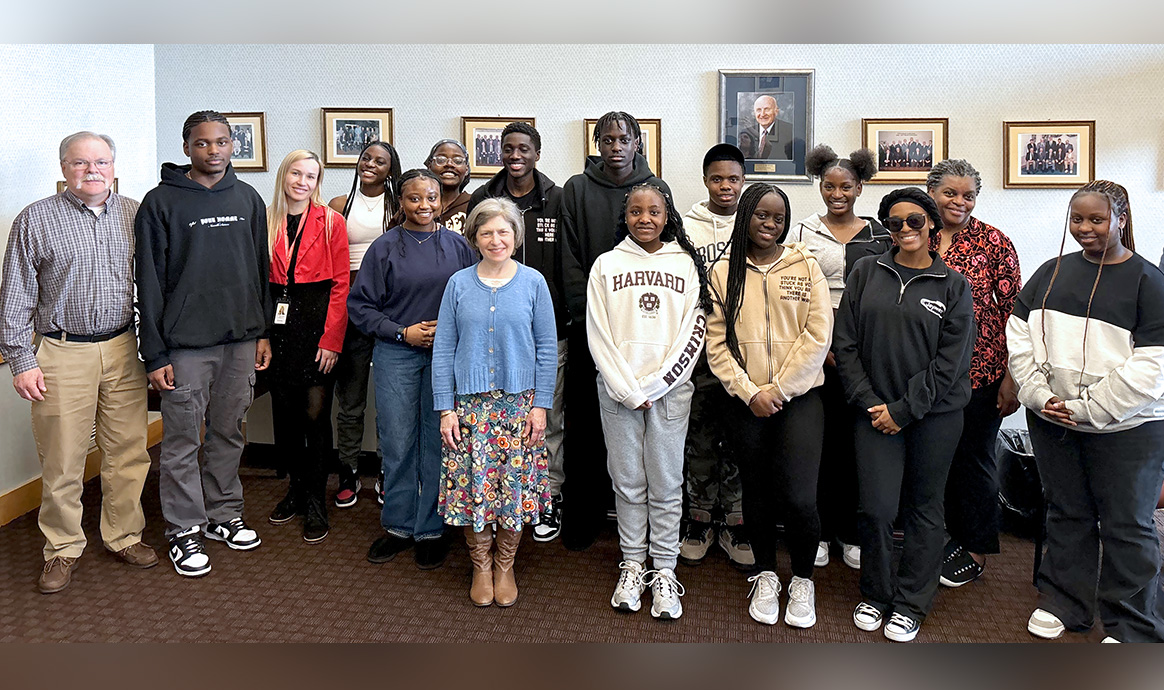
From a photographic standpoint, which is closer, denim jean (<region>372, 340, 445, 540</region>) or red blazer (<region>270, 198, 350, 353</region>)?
denim jean (<region>372, 340, 445, 540</region>)

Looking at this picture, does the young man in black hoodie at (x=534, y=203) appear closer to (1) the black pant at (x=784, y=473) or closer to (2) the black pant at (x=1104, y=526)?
(1) the black pant at (x=784, y=473)

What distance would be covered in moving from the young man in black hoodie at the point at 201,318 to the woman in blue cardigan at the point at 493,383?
0.87 metres

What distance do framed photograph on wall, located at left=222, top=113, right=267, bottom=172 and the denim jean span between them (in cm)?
187

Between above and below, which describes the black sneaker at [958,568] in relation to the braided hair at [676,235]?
below

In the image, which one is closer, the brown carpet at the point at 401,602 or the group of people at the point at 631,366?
the group of people at the point at 631,366

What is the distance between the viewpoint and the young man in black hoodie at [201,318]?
2752mm

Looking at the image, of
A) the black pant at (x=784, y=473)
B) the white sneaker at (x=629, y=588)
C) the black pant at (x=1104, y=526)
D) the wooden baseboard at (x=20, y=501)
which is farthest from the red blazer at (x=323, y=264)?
the black pant at (x=1104, y=526)

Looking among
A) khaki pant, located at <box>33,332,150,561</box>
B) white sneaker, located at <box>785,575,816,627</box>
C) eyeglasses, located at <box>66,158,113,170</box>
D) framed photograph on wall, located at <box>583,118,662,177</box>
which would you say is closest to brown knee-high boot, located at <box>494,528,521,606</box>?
white sneaker, located at <box>785,575,816,627</box>

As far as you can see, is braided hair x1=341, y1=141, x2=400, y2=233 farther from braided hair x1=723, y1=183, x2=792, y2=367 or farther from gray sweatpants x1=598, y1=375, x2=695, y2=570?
braided hair x1=723, y1=183, x2=792, y2=367

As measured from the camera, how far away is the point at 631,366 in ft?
8.29

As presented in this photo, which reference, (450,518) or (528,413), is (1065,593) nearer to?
(528,413)

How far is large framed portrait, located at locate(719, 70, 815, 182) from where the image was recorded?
3885 millimetres

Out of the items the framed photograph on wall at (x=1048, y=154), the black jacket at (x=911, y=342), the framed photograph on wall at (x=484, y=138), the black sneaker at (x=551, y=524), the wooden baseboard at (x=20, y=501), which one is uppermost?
the framed photograph on wall at (x=484, y=138)

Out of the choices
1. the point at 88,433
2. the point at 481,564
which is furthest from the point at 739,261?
the point at 88,433
